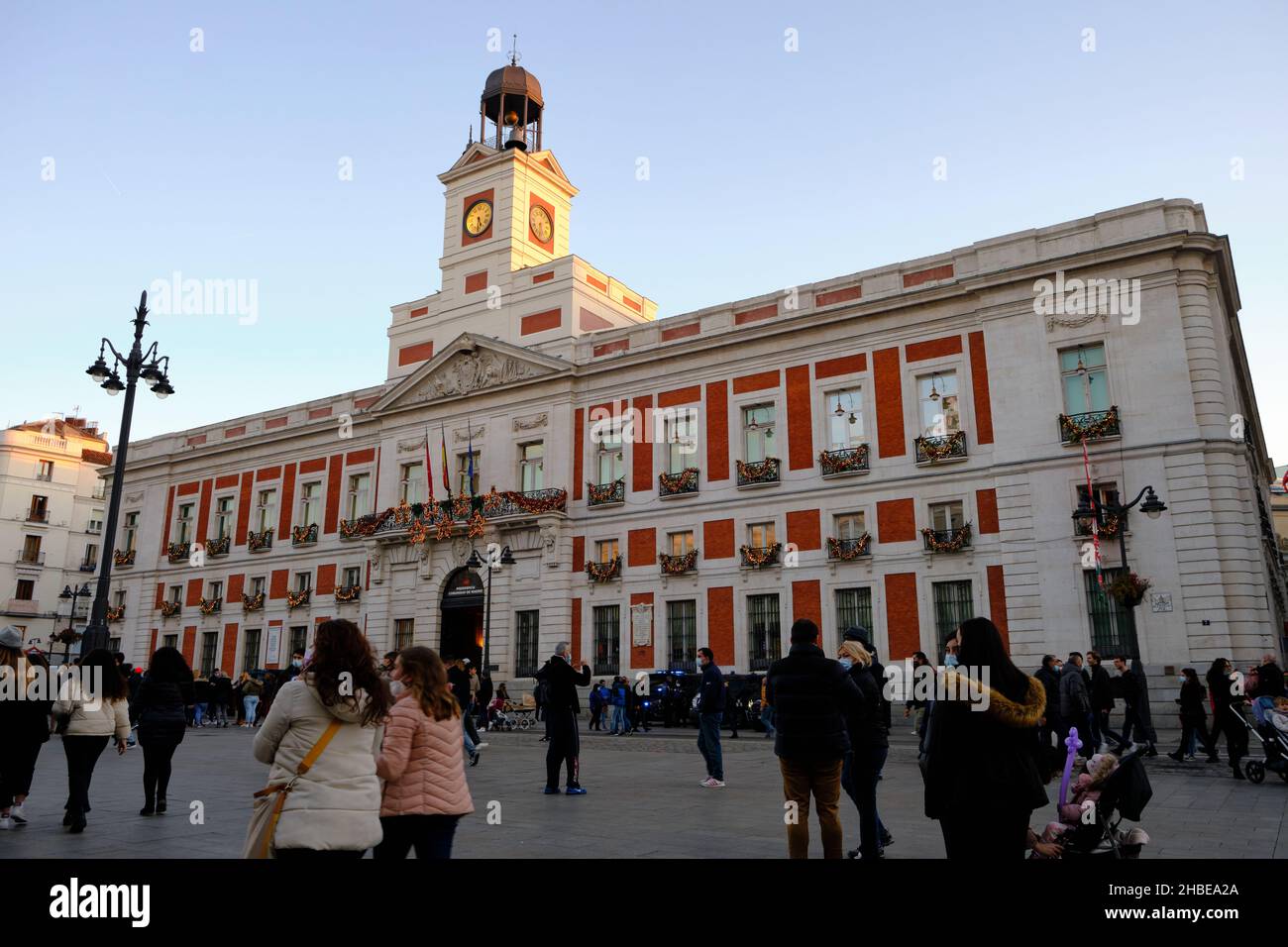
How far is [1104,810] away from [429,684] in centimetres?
462

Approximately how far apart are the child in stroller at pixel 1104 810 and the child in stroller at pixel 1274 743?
7.29m

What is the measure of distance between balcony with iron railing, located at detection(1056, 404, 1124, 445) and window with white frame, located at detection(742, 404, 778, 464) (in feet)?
27.3

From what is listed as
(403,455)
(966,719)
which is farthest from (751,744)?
(403,455)

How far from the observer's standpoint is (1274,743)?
488 inches

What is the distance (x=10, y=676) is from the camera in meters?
8.18

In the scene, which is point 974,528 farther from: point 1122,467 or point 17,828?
point 17,828

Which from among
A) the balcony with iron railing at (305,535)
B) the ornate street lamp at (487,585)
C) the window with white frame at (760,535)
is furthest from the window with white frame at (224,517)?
the window with white frame at (760,535)

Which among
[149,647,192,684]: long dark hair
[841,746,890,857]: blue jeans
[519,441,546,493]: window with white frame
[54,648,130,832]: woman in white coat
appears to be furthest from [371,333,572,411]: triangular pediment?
[841,746,890,857]: blue jeans

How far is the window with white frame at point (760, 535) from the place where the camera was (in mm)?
28078

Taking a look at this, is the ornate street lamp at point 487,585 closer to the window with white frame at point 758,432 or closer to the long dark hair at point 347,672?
the window with white frame at point 758,432

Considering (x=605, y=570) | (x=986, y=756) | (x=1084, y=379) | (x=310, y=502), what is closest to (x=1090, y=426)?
(x=1084, y=379)

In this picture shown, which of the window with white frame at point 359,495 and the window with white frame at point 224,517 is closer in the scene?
the window with white frame at point 359,495
